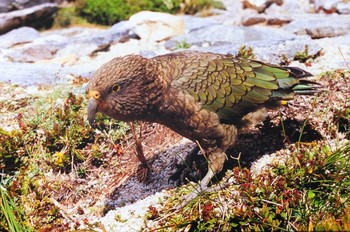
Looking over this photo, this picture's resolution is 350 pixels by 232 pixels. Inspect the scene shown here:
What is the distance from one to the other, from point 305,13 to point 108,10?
476 cm

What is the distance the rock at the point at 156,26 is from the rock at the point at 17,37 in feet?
7.40

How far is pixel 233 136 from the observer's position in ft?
14.9

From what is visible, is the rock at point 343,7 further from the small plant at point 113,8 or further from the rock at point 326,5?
the small plant at point 113,8

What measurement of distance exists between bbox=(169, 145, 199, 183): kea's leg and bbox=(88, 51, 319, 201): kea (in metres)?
0.36

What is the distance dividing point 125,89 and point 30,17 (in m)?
9.34

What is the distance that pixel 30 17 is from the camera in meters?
12.5

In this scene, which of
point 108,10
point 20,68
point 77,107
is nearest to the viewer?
point 77,107

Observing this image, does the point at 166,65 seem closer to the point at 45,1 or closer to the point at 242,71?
the point at 242,71

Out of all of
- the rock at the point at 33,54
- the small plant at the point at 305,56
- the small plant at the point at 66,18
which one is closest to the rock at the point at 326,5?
the small plant at the point at 305,56

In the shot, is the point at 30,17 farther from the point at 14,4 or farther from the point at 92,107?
the point at 92,107

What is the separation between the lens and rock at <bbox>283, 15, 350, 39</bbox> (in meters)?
8.16

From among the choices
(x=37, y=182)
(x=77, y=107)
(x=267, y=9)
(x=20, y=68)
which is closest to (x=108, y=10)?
(x=267, y=9)

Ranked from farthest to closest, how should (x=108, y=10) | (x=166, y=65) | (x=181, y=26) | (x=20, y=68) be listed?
(x=108, y=10), (x=181, y=26), (x=20, y=68), (x=166, y=65)

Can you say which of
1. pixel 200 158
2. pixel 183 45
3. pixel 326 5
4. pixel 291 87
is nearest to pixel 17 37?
pixel 183 45
